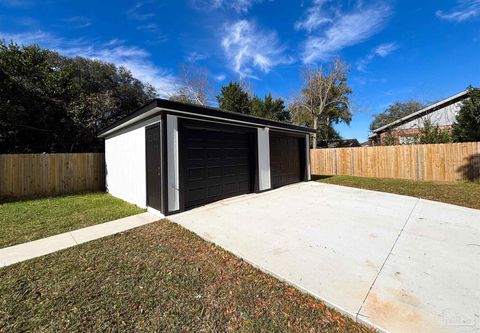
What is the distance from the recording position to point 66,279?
2.61 m

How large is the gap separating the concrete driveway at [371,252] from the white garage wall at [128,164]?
6.73ft

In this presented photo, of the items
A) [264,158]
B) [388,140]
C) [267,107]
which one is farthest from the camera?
[267,107]

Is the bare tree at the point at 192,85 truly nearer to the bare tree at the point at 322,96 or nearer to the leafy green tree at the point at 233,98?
the leafy green tree at the point at 233,98

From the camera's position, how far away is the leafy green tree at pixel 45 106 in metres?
11.0

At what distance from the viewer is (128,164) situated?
7047 mm

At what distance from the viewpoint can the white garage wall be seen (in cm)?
612

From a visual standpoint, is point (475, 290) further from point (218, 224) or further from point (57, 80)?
point (57, 80)

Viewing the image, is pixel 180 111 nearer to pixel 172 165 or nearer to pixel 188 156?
pixel 188 156

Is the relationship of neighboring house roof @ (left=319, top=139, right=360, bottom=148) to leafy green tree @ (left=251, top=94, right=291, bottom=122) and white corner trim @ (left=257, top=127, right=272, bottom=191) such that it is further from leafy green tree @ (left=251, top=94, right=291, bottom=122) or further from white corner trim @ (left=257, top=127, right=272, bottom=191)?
white corner trim @ (left=257, top=127, right=272, bottom=191)

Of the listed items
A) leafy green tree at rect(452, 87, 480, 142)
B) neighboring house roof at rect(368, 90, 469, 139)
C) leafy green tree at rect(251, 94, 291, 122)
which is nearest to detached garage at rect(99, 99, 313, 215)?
leafy green tree at rect(452, 87, 480, 142)

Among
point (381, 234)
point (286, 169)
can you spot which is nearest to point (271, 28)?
point (286, 169)

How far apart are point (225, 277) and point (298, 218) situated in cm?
254

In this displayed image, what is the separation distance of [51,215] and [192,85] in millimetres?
18973

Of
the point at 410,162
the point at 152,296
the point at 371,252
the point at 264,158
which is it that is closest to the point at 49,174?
the point at 264,158
